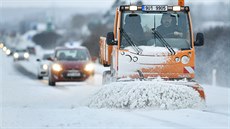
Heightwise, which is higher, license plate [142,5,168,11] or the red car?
license plate [142,5,168,11]

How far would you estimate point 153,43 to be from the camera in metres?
14.0

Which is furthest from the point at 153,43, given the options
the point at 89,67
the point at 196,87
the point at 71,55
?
the point at 71,55

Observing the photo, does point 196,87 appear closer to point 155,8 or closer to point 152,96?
point 152,96

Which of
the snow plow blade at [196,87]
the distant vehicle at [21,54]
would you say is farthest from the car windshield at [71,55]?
Answer: the distant vehicle at [21,54]

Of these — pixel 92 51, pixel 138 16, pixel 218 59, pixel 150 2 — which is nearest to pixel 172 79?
pixel 138 16

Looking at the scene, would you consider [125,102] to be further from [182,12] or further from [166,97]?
[182,12]

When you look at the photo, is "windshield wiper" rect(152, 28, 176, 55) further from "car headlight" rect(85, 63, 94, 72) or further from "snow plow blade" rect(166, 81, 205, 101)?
"car headlight" rect(85, 63, 94, 72)

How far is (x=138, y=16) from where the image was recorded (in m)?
14.3

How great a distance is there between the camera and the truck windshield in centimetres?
1396

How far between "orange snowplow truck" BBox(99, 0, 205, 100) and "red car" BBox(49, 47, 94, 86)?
883 centimetres

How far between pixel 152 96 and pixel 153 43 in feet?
6.94

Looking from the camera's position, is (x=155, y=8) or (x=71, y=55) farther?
(x=71, y=55)

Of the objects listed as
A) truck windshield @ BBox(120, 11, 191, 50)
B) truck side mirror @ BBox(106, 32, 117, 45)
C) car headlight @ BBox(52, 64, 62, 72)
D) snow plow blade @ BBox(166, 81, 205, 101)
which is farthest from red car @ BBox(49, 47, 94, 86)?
snow plow blade @ BBox(166, 81, 205, 101)

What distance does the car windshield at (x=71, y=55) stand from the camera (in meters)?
24.3
